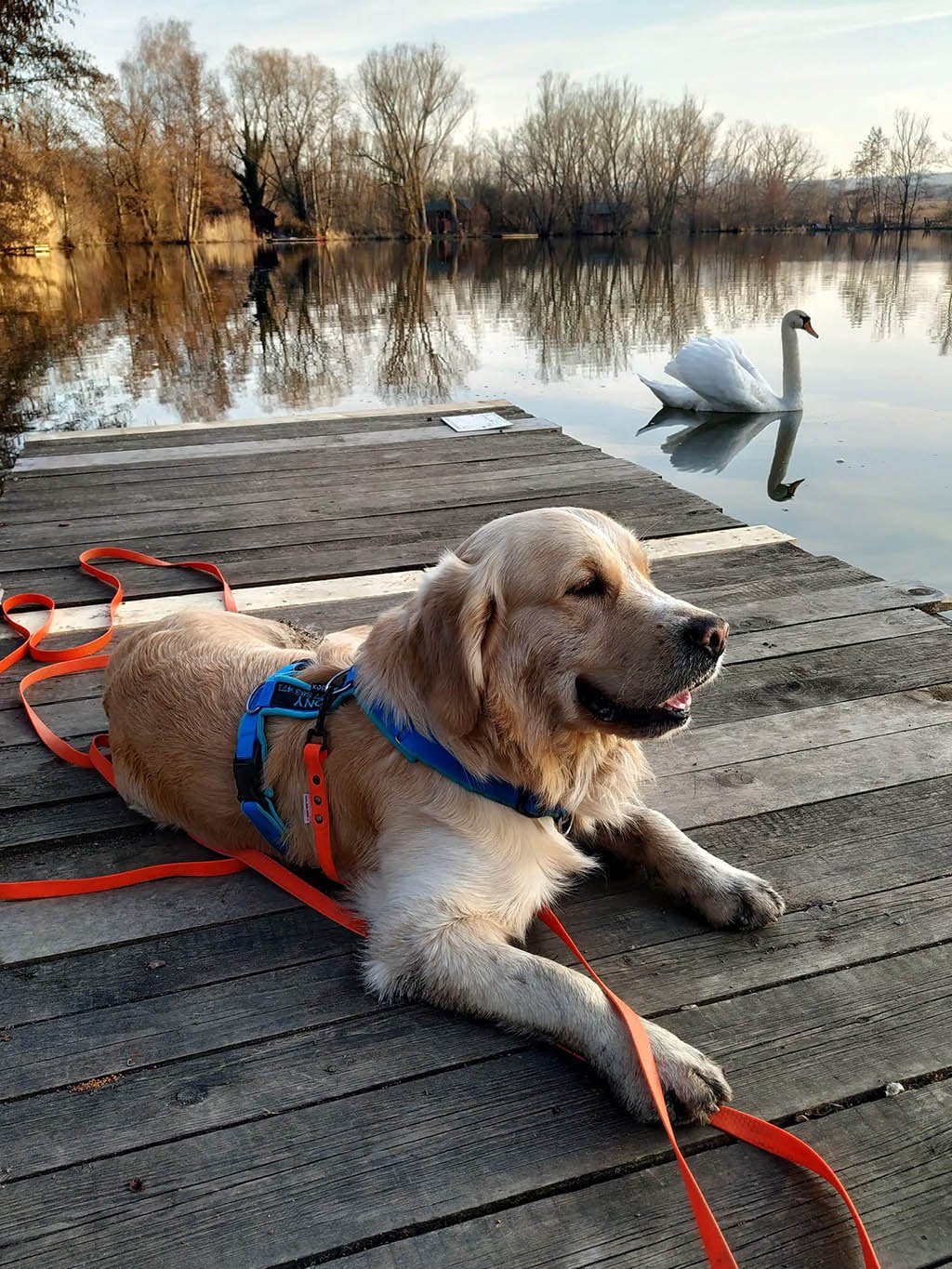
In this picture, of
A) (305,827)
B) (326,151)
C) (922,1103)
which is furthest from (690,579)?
(326,151)

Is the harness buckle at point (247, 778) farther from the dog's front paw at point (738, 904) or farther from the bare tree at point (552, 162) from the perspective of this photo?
the bare tree at point (552, 162)

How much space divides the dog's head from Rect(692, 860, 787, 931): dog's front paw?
0.54m

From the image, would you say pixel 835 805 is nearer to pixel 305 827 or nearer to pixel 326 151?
pixel 305 827

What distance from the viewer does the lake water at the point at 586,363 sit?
998cm

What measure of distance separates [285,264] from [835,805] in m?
47.2

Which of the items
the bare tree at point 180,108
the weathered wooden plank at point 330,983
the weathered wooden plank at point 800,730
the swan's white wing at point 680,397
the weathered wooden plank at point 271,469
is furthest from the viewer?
the bare tree at point 180,108

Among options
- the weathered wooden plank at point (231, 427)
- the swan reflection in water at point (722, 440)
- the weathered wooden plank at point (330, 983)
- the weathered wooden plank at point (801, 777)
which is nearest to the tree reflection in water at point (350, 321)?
the weathered wooden plank at point (231, 427)

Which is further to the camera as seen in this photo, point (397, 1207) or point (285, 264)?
point (285, 264)

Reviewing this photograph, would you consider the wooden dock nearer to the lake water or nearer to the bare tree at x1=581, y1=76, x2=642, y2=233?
the lake water

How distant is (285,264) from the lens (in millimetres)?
44688

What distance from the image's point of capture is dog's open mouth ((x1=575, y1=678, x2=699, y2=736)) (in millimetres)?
2307

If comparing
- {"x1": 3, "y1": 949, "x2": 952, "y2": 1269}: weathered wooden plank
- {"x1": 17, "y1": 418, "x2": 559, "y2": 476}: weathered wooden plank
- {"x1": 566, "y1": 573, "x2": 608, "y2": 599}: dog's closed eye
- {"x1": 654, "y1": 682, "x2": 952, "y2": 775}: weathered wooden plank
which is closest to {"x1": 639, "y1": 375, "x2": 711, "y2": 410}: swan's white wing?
{"x1": 17, "y1": 418, "x2": 559, "y2": 476}: weathered wooden plank

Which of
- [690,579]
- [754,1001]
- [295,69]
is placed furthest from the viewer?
[295,69]

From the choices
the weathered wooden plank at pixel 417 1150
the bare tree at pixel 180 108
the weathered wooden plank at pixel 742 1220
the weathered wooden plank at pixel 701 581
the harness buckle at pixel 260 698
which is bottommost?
the weathered wooden plank at pixel 742 1220
